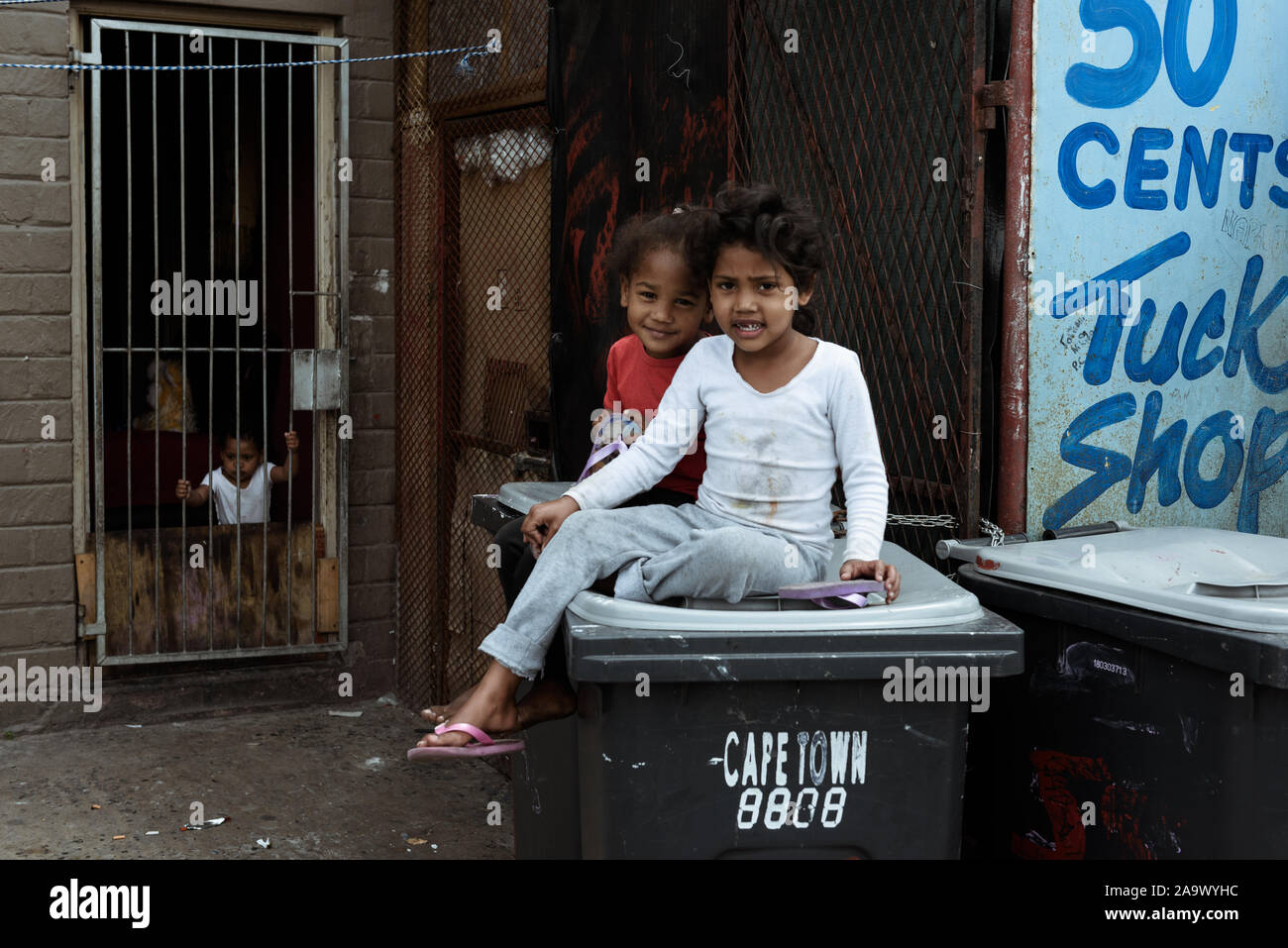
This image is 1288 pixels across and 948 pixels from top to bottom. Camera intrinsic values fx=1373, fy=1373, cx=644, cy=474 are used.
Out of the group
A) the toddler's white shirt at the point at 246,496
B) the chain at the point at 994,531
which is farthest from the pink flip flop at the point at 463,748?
the toddler's white shirt at the point at 246,496

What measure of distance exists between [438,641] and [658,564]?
370 centimetres

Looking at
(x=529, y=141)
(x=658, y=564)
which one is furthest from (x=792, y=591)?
(x=529, y=141)

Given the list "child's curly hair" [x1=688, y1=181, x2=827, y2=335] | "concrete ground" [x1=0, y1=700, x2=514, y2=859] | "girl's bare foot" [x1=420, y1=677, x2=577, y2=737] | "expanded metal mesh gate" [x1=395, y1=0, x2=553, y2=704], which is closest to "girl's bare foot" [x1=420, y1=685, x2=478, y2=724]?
"girl's bare foot" [x1=420, y1=677, x2=577, y2=737]

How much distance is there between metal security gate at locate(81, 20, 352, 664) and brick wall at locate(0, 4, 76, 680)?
4.9 inches

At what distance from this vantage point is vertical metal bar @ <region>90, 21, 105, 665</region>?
225 inches

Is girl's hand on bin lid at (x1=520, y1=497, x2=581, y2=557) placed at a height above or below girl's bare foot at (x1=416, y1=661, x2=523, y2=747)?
above

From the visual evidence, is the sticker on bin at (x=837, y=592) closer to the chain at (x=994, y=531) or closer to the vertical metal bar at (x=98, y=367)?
the chain at (x=994, y=531)

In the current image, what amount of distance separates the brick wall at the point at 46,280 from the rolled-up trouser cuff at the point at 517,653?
3843 mm

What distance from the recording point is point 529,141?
536 centimetres

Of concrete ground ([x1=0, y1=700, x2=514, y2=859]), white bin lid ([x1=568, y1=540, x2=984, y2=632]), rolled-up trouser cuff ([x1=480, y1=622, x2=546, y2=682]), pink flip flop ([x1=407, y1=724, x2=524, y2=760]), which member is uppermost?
white bin lid ([x1=568, y1=540, x2=984, y2=632])
